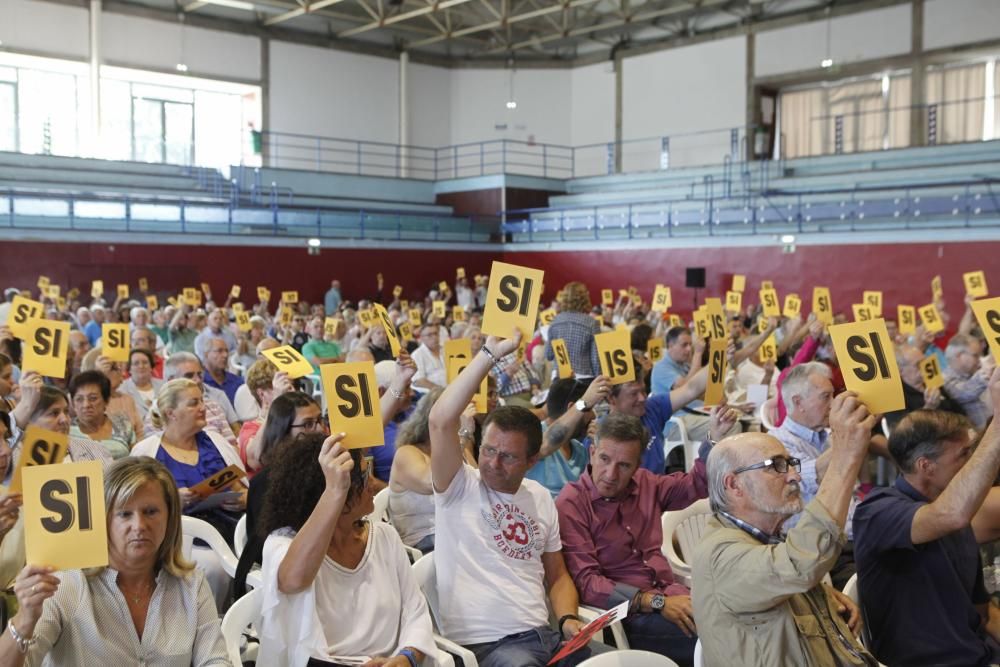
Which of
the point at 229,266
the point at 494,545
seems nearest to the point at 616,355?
the point at 494,545

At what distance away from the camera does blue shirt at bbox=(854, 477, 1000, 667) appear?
3.10m

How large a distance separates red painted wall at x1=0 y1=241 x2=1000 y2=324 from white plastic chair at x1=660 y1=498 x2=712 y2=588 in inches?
530

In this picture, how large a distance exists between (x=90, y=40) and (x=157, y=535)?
2194 cm

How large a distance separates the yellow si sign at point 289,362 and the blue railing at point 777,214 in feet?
47.3

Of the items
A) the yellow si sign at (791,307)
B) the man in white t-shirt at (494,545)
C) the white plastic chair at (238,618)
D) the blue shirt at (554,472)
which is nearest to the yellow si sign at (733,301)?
the yellow si sign at (791,307)

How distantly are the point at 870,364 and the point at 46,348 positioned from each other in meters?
4.50

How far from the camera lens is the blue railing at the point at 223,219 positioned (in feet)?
59.7

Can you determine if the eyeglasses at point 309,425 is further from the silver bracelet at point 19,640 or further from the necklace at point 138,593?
the silver bracelet at point 19,640

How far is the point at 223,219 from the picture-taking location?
20594mm

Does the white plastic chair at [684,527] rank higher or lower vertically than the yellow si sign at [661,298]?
lower

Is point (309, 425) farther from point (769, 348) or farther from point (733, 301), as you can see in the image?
point (733, 301)

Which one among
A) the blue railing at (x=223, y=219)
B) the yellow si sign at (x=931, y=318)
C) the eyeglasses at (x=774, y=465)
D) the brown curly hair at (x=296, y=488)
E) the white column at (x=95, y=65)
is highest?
the white column at (x=95, y=65)

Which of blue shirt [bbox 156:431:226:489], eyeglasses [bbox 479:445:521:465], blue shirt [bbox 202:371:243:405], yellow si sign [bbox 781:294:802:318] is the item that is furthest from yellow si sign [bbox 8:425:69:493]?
yellow si sign [bbox 781:294:802:318]

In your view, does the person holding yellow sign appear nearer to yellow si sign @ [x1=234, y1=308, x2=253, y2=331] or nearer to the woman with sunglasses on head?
the woman with sunglasses on head
